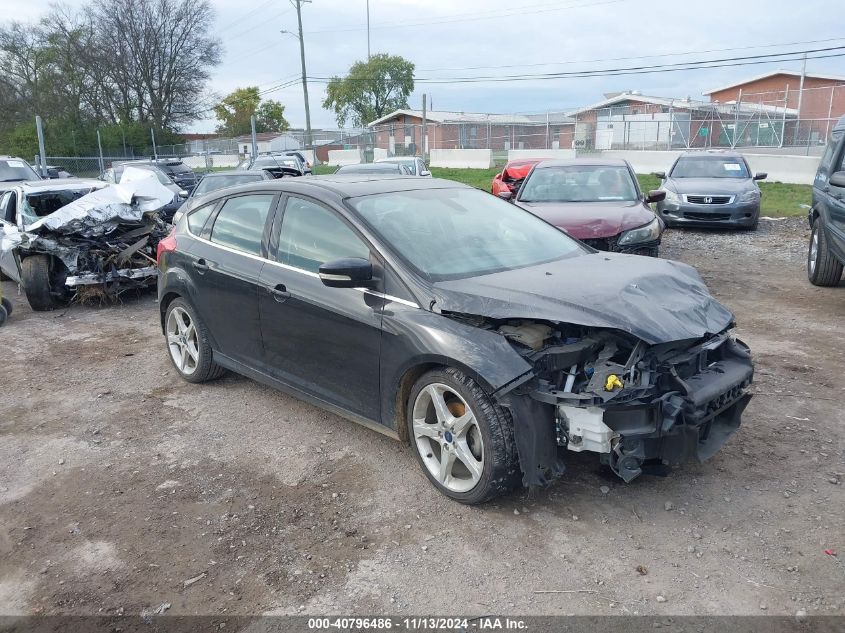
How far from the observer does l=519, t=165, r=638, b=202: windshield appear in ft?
30.0

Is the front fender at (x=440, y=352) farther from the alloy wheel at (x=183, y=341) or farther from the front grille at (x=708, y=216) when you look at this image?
the front grille at (x=708, y=216)

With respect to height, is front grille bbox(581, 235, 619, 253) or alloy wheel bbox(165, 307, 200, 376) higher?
front grille bbox(581, 235, 619, 253)

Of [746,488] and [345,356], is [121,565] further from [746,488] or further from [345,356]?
[746,488]

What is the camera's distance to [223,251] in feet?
16.4

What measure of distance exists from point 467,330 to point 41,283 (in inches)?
283

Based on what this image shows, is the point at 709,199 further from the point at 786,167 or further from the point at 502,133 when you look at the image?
the point at 502,133

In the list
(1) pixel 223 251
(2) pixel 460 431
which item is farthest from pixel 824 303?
(1) pixel 223 251

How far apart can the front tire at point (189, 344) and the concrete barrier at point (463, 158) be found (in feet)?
92.5

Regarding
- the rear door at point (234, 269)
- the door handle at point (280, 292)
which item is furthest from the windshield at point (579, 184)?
the door handle at point (280, 292)

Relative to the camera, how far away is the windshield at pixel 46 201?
9.68m

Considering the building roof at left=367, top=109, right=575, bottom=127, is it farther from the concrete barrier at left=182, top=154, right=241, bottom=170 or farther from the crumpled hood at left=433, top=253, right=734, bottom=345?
the crumpled hood at left=433, top=253, right=734, bottom=345

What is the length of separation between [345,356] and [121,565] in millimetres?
1563

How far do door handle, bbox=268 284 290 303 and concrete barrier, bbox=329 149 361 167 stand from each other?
38.7 meters

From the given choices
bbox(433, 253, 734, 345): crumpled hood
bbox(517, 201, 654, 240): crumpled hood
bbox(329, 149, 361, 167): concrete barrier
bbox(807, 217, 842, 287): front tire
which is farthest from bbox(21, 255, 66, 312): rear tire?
bbox(329, 149, 361, 167): concrete barrier
